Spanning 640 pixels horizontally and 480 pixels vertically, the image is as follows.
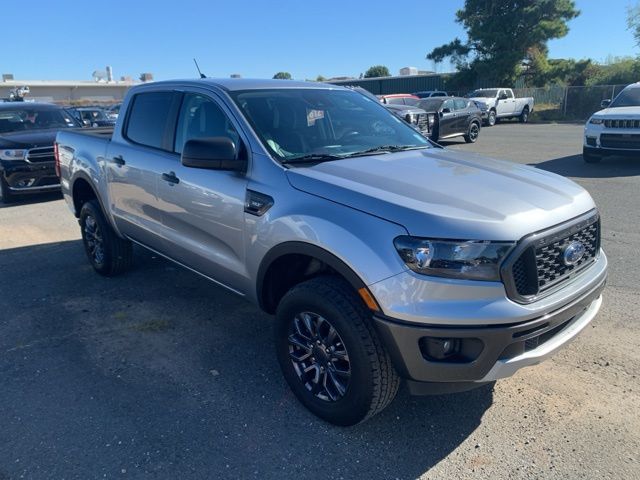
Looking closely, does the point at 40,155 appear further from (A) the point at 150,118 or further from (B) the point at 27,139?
(A) the point at 150,118

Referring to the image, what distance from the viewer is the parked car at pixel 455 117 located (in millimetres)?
17578

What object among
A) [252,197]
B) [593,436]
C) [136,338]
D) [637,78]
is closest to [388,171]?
[252,197]

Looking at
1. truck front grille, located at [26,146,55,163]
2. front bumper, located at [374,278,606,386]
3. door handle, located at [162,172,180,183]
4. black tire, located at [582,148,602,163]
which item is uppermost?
door handle, located at [162,172,180,183]

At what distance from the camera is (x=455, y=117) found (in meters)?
17.8

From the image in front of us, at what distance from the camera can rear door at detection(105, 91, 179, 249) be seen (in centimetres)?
420

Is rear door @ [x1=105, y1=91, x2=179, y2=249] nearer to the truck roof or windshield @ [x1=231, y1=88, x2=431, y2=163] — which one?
the truck roof

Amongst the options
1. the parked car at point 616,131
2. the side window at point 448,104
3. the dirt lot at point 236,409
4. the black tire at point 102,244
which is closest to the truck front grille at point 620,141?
the parked car at point 616,131

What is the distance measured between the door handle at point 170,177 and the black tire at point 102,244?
157 cm

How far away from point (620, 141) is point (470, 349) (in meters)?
10.2

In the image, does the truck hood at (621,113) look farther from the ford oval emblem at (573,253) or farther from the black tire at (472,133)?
the ford oval emblem at (573,253)

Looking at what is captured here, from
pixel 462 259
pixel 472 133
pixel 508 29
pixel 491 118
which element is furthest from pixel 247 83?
pixel 508 29

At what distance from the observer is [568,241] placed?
275 centimetres

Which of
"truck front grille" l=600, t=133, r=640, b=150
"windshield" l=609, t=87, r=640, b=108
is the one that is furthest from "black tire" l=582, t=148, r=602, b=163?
"windshield" l=609, t=87, r=640, b=108

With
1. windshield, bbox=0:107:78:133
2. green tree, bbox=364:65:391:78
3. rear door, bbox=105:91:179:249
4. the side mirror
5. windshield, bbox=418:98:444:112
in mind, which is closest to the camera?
the side mirror
